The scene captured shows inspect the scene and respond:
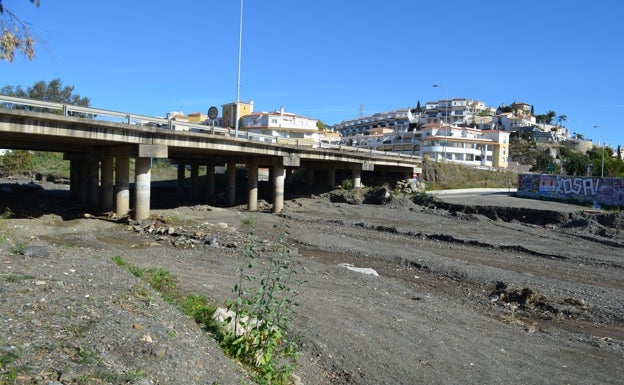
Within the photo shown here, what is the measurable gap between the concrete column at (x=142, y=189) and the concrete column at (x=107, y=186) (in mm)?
3884

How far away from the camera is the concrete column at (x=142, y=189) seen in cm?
3031

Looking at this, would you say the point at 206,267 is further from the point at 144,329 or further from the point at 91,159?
the point at 91,159

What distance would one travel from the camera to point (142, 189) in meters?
30.7

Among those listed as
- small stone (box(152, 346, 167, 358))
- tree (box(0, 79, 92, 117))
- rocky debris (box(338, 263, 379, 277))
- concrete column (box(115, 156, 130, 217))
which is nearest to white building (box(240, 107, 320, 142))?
tree (box(0, 79, 92, 117))

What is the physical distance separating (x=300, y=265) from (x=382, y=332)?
27.6 feet

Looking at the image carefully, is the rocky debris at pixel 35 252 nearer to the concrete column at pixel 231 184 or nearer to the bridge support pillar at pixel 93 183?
the bridge support pillar at pixel 93 183

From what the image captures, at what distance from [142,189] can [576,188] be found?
3921 centimetres

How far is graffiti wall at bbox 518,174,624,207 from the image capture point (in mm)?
42722

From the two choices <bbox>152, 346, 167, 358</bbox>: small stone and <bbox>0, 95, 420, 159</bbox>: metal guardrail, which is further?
<bbox>0, 95, 420, 159</bbox>: metal guardrail

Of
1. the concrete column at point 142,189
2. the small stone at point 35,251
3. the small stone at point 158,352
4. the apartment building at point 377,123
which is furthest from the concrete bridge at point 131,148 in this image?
the apartment building at point 377,123

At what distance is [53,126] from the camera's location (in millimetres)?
25641

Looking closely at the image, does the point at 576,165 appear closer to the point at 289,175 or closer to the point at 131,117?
the point at 289,175

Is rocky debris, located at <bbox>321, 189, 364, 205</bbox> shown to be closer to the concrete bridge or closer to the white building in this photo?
the concrete bridge

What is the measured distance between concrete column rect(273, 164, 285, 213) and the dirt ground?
963cm
